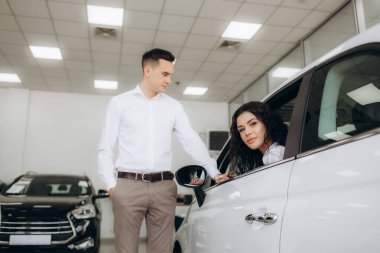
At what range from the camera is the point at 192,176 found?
1.81 m

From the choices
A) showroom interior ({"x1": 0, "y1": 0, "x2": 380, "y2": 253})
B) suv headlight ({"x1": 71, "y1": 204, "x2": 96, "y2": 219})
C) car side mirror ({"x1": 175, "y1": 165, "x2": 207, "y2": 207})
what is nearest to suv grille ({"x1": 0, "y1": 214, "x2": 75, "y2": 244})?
suv headlight ({"x1": 71, "y1": 204, "x2": 96, "y2": 219})

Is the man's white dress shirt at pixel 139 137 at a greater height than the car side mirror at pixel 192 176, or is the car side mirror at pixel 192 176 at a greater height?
the man's white dress shirt at pixel 139 137

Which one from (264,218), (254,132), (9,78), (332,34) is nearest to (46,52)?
(9,78)

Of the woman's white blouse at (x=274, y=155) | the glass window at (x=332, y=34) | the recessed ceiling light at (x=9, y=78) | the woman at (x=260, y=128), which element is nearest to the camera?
the woman's white blouse at (x=274, y=155)

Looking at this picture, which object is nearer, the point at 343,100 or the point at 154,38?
the point at 343,100

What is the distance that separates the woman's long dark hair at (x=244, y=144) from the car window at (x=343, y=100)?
44 centimetres

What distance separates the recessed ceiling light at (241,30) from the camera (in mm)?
5469

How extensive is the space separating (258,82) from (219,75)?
3.17 feet

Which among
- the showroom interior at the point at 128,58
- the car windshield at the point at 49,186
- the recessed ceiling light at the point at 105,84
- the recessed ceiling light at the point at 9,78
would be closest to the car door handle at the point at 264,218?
the car windshield at the point at 49,186

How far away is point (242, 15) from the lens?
17.0 feet

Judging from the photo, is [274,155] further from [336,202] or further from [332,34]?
[332,34]

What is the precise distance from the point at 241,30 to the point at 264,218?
16.4 ft

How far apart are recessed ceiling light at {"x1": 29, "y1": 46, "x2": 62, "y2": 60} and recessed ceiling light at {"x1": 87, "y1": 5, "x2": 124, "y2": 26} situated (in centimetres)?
148

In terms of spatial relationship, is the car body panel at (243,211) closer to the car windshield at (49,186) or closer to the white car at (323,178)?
the white car at (323,178)
